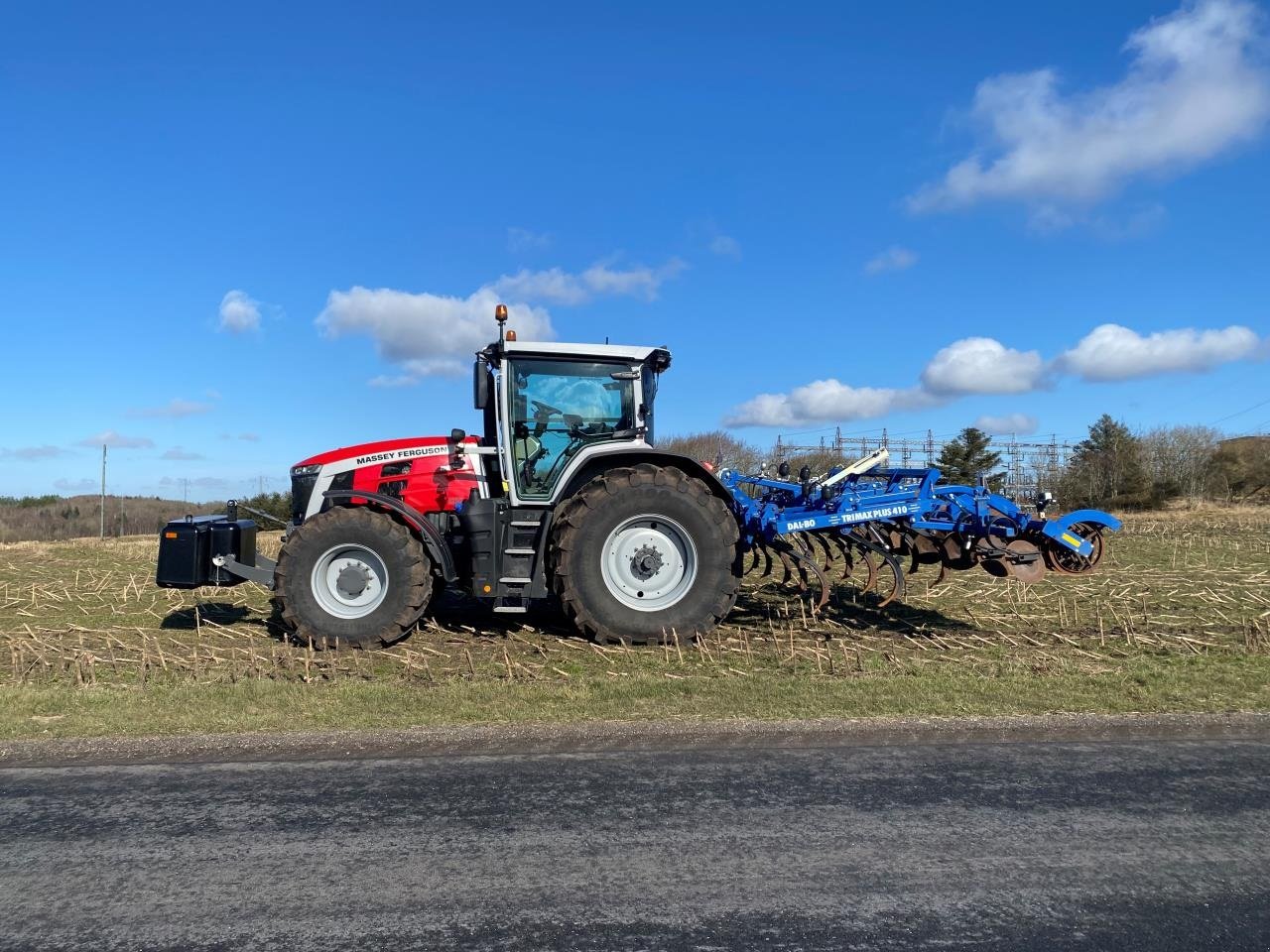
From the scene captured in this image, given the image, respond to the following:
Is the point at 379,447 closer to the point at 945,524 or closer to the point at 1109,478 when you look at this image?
the point at 945,524

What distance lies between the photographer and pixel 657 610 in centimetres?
814

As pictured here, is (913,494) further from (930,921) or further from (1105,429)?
(1105,429)

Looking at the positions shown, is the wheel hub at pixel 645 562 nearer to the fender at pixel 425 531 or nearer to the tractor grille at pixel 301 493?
the fender at pixel 425 531

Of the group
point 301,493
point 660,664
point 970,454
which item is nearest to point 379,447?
point 301,493

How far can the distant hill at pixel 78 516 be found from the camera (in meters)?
42.0

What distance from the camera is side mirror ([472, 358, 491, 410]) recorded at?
7992 mm

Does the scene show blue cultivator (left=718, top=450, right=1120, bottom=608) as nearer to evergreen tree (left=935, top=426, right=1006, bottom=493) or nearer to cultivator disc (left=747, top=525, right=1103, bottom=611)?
cultivator disc (left=747, top=525, right=1103, bottom=611)

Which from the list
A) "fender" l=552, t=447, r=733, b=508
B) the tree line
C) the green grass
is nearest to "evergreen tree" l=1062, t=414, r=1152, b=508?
the tree line

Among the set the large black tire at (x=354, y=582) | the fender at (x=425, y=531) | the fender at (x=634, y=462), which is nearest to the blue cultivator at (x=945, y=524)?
the fender at (x=634, y=462)

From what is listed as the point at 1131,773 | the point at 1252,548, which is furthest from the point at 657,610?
the point at 1252,548

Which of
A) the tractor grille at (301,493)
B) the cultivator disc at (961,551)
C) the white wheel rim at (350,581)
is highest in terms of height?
the tractor grille at (301,493)

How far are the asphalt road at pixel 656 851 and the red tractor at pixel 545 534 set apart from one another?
10.7ft

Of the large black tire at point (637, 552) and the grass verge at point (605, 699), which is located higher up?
the large black tire at point (637, 552)

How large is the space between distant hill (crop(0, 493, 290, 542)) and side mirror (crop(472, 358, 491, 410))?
36.3 meters
